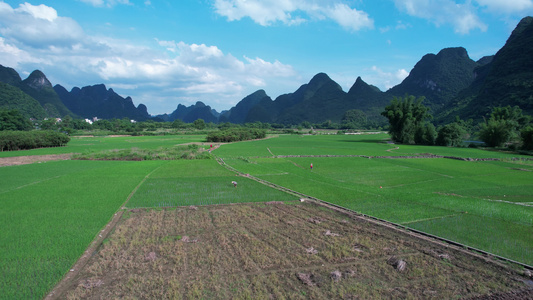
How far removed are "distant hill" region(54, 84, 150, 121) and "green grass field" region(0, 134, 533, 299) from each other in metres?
175

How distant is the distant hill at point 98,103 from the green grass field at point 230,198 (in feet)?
575

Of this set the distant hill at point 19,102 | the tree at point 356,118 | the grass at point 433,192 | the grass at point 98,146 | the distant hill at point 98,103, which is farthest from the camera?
the distant hill at point 98,103

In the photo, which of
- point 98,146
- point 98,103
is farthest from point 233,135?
point 98,103

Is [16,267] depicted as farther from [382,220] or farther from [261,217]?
[382,220]

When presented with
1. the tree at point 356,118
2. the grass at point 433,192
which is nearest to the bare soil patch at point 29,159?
the grass at point 433,192

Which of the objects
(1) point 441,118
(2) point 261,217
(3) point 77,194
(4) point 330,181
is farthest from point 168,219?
(1) point 441,118

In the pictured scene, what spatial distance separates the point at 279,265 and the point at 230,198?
7257mm

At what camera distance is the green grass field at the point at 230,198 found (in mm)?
7883

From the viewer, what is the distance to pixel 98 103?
18475 centimetres

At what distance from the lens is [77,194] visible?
46.8ft

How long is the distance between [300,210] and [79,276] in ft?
27.2

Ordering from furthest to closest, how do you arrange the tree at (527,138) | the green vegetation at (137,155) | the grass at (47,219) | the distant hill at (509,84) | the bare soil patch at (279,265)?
the distant hill at (509,84)
the tree at (527,138)
the green vegetation at (137,155)
the grass at (47,219)
the bare soil patch at (279,265)

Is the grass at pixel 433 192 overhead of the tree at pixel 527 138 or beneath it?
beneath

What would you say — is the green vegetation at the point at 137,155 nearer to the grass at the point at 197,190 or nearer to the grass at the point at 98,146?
the grass at the point at 98,146
